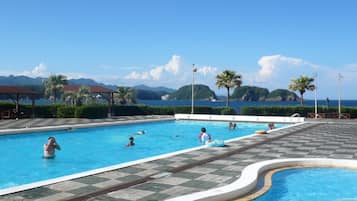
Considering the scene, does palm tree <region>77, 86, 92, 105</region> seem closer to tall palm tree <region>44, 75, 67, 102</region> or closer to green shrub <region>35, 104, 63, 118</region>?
green shrub <region>35, 104, 63, 118</region>

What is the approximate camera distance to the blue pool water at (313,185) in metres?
8.36

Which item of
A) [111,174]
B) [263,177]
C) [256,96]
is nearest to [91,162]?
[111,174]

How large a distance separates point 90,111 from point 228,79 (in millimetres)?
17647

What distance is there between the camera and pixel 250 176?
8.77 meters

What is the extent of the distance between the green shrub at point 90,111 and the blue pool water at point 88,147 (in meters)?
4.94

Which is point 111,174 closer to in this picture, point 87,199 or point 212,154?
point 87,199

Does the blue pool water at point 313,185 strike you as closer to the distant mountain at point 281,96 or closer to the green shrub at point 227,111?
the green shrub at point 227,111

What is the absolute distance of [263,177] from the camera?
31.3 ft

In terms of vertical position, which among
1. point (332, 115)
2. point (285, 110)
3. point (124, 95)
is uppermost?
point (124, 95)

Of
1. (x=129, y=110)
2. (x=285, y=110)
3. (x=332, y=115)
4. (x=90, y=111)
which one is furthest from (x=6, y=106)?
(x=332, y=115)

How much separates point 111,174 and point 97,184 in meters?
1.03

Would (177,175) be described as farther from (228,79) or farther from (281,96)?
(281,96)

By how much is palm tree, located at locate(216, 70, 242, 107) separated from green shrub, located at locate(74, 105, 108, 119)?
51.0ft

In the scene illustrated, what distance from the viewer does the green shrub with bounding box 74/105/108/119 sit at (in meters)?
30.7
